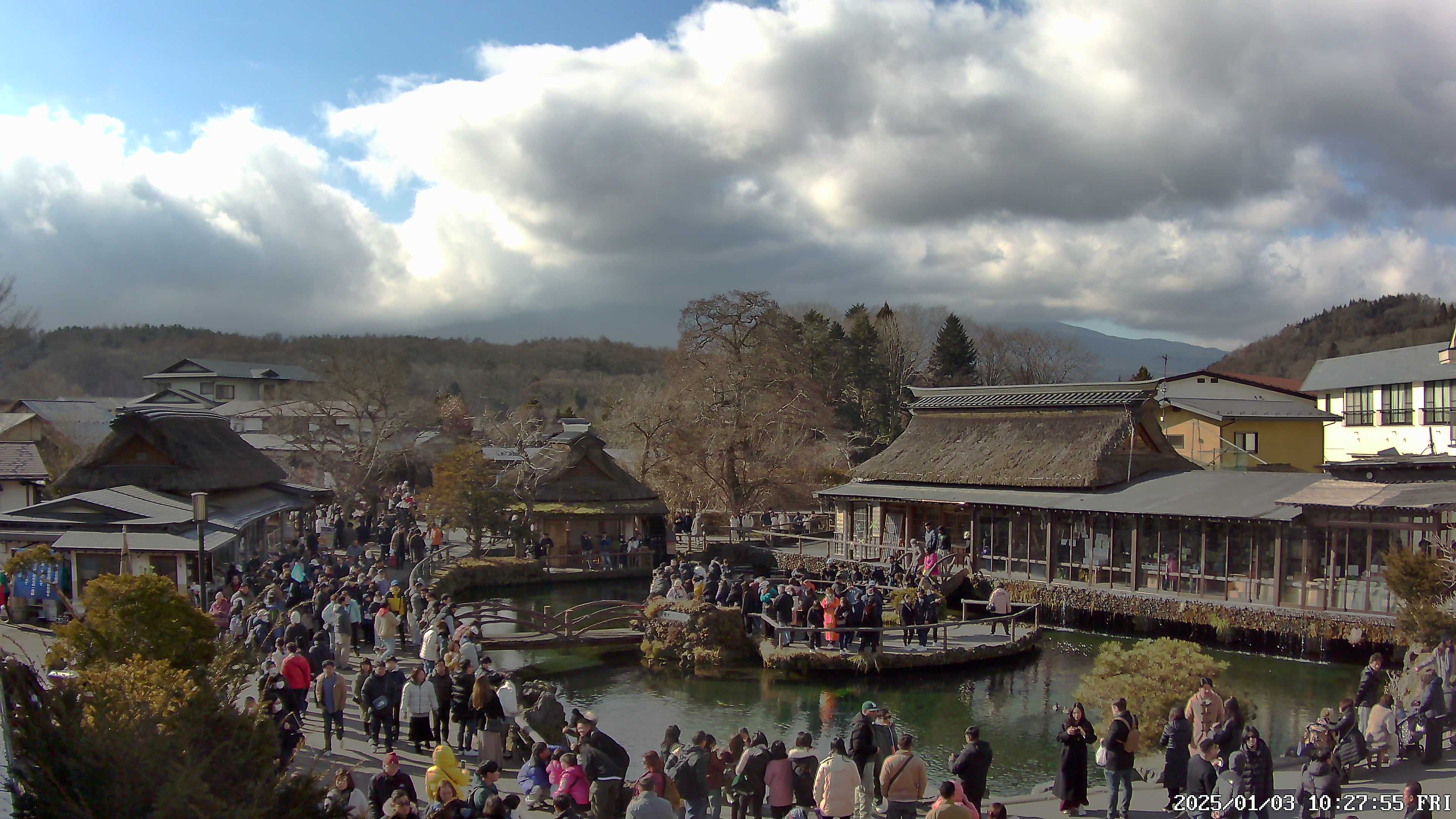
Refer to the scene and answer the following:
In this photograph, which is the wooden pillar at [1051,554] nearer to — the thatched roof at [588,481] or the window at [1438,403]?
the thatched roof at [588,481]

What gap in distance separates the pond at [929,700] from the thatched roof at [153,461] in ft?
36.8

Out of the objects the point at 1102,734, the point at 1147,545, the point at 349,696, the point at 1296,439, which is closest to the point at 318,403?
the point at 349,696

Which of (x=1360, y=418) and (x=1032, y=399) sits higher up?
(x=1360, y=418)

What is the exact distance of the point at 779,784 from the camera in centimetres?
1056

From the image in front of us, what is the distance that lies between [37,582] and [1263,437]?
150 ft

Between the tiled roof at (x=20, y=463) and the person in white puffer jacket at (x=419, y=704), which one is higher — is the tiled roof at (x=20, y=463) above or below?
above

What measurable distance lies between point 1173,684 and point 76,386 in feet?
346

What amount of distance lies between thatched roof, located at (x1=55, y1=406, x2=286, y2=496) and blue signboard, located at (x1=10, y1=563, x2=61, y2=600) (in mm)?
4677

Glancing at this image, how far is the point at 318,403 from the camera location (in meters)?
40.2

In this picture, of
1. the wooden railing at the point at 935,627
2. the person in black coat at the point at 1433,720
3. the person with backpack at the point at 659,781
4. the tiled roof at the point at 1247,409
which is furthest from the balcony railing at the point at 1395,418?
the person with backpack at the point at 659,781

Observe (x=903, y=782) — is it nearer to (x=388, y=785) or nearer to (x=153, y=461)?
(x=388, y=785)

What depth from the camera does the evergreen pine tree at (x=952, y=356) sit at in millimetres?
65938

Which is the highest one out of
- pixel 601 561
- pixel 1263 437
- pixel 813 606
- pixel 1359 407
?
pixel 1359 407

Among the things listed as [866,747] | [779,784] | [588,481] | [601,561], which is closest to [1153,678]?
[866,747]
